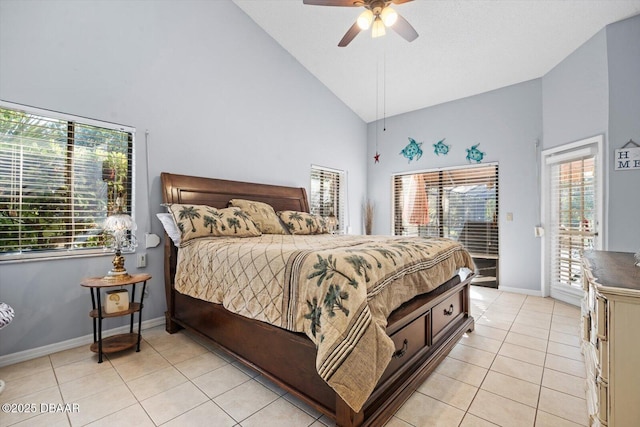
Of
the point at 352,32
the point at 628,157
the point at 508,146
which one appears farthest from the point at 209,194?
the point at 628,157

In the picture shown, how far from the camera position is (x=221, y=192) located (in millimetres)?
3404

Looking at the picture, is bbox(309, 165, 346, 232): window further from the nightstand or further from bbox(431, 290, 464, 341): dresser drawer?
the nightstand

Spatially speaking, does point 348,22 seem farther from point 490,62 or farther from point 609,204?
point 609,204

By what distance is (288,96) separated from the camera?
14.4ft

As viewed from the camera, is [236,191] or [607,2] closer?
[607,2]

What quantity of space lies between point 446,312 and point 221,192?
2.67 m

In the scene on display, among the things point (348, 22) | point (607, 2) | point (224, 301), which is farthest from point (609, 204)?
point (224, 301)

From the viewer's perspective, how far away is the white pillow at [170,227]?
264 cm

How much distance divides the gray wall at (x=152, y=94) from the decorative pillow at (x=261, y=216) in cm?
51

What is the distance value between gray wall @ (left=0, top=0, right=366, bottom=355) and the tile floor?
1.88ft

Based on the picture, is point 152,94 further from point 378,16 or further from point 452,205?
point 452,205

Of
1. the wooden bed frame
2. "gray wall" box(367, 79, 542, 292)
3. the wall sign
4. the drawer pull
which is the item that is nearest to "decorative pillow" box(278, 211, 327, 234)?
the wooden bed frame

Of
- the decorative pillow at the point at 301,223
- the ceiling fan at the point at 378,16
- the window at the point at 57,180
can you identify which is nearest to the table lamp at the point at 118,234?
the window at the point at 57,180

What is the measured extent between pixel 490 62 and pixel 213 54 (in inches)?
143
